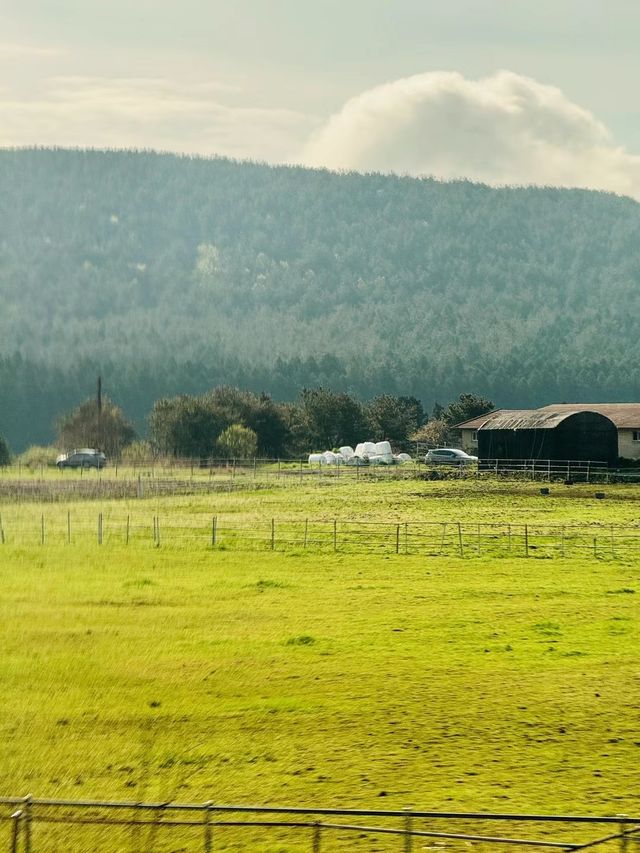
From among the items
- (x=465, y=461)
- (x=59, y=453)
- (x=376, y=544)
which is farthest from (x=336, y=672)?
(x=59, y=453)

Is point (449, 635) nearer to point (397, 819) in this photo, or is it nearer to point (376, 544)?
point (397, 819)

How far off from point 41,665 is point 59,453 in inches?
4798

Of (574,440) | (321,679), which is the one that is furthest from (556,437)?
(321,679)

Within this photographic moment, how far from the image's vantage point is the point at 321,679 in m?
35.0

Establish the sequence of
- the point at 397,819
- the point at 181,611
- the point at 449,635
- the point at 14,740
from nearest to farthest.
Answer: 1. the point at 397,819
2. the point at 14,740
3. the point at 449,635
4. the point at 181,611

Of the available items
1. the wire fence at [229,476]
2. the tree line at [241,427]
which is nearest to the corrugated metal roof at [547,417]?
the wire fence at [229,476]

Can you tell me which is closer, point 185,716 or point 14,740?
point 14,740

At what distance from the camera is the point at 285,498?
96500mm

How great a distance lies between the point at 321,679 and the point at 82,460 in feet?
374

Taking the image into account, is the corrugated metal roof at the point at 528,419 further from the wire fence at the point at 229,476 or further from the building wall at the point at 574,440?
the wire fence at the point at 229,476

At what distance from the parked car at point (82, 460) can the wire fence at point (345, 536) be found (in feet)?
217

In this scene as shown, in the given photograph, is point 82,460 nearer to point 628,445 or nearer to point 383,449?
point 383,449

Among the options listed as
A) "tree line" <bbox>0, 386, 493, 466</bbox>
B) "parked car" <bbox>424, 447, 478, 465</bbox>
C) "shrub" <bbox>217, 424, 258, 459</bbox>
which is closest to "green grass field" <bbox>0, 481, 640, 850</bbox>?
"parked car" <bbox>424, 447, 478, 465</bbox>

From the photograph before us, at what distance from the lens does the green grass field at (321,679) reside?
25.5 meters
